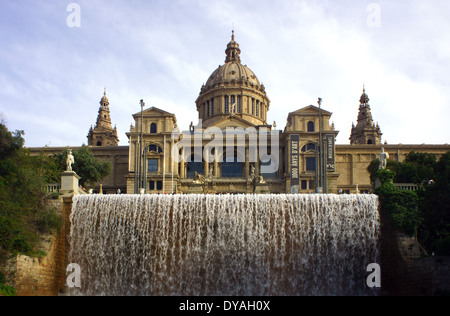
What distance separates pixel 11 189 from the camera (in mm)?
30672

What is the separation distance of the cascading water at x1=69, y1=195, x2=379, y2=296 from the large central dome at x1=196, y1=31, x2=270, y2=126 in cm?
4253

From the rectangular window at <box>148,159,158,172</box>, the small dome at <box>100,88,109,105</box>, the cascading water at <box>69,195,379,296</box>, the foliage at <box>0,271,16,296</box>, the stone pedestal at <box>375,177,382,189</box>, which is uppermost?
the small dome at <box>100,88,109,105</box>

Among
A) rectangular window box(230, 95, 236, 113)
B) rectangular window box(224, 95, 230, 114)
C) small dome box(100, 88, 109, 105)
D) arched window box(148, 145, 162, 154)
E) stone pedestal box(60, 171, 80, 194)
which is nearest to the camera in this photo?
stone pedestal box(60, 171, 80, 194)

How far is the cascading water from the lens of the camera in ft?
91.0

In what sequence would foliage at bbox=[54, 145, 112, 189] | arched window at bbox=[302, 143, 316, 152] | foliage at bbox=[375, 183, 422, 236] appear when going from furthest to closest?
arched window at bbox=[302, 143, 316, 152], foliage at bbox=[54, 145, 112, 189], foliage at bbox=[375, 183, 422, 236]

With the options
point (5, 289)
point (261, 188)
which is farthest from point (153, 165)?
point (5, 289)

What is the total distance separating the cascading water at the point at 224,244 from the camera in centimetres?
2775

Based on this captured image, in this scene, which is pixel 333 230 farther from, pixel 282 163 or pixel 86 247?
pixel 282 163

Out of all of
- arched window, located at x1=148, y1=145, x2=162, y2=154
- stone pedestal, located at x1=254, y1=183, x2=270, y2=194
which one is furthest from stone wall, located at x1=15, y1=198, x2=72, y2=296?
arched window, located at x1=148, y1=145, x2=162, y2=154

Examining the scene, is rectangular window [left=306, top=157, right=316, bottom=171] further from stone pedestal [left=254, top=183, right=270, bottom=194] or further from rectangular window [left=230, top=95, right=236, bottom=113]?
rectangular window [left=230, top=95, right=236, bottom=113]

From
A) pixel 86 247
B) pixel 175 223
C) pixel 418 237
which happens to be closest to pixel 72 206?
pixel 86 247

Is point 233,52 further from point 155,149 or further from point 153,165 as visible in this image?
point 153,165

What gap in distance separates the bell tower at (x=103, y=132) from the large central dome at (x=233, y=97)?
50.0ft

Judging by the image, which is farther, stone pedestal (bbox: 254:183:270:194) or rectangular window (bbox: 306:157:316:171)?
rectangular window (bbox: 306:157:316:171)
